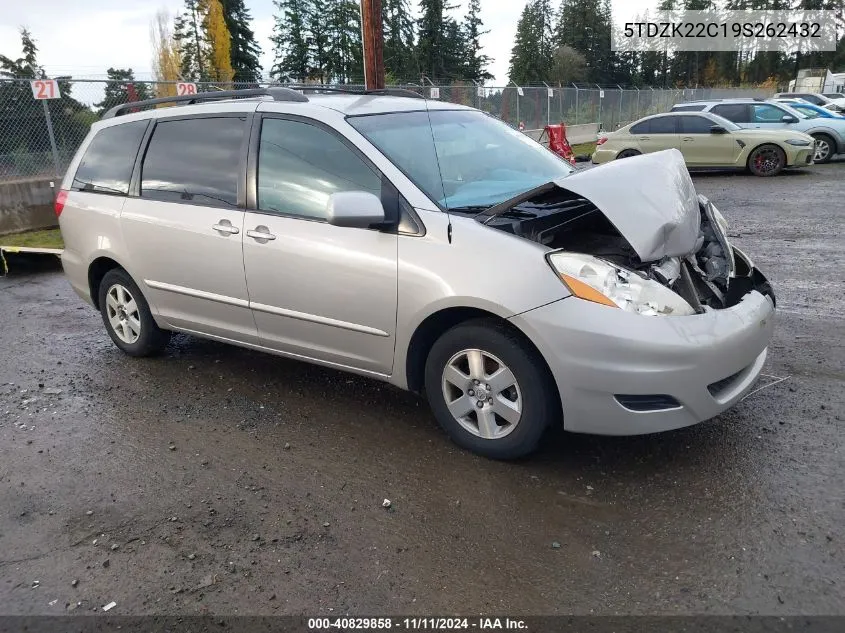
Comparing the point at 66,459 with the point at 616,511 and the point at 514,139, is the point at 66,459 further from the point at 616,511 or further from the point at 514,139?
the point at 514,139

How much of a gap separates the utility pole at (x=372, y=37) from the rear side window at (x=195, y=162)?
15.7 feet

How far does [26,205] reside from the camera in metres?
11.9

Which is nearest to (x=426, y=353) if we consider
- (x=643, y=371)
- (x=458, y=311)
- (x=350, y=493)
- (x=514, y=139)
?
(x=458, y=311)

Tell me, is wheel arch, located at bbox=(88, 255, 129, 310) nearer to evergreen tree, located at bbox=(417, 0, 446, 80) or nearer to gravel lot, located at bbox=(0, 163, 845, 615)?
gravel lot, located at bbox=(0, 163, 845, 615)

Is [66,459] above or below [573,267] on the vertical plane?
below

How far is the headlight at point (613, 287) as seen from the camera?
3137mm

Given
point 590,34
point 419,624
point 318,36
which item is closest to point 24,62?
point 318,36

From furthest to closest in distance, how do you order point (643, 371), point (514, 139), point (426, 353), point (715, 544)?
point (514, 139), point (426, 353), point (643, 371), point (715, 544)

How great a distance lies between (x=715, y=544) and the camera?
284 centimetres

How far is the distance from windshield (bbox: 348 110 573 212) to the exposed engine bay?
0.85 feet

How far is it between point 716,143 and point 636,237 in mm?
13655

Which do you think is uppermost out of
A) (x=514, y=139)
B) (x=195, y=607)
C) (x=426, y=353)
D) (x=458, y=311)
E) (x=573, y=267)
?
(x=514, y=139)

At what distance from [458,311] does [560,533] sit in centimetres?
117

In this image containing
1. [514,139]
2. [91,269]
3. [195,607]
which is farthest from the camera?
[91,269]
